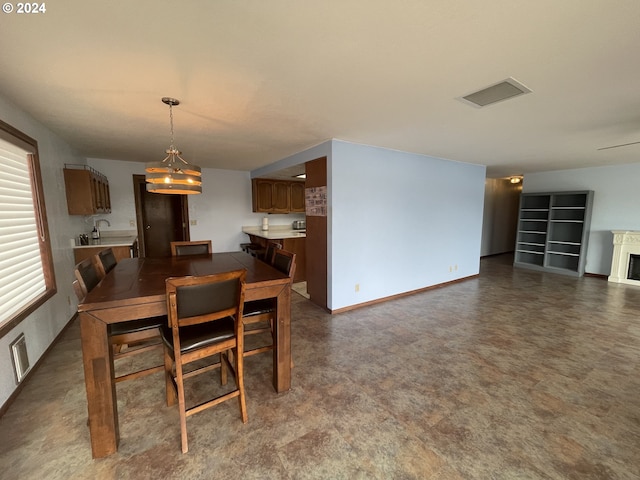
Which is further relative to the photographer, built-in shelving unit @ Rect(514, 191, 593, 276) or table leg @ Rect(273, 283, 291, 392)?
built-in shelving unit @ Rect(514, 191, 593, 276)

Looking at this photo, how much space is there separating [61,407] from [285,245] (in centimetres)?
330

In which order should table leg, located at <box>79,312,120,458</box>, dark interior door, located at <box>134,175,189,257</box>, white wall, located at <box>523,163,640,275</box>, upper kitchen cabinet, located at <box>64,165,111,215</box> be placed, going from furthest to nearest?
1. dark interior door, located at <box>134,175,189,257</box>
2. white wall, located at <box>523,163,640,275</box>
3. upper kitchen cabinet, located at <box>64,165,111,215</box>
4. table leg, located at <box>79,312,120,458</box>

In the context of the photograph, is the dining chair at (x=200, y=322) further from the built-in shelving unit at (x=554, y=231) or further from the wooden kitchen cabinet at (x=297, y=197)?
the built-in shelving unit at (x=554, y=231)

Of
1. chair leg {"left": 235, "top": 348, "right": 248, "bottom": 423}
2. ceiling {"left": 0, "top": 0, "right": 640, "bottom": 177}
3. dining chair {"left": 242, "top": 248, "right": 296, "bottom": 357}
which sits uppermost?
ceiling {"left": 0, "top": 0, "right": 640, "bottom": 177}

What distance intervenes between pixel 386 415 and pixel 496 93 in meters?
2.50

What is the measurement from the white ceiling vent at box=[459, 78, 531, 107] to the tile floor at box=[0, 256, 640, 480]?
2.29m

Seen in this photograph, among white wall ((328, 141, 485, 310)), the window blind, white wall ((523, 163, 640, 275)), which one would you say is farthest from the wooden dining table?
white wall ((523, 163, 640, 275))

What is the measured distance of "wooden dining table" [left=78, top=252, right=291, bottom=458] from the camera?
58.0 inches

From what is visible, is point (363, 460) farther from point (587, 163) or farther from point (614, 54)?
point (587, 163)

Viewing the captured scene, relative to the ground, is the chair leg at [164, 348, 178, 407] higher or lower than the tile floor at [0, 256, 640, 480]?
higher

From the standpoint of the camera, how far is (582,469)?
1477mm

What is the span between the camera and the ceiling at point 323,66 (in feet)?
4.01

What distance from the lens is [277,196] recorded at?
19.6ft

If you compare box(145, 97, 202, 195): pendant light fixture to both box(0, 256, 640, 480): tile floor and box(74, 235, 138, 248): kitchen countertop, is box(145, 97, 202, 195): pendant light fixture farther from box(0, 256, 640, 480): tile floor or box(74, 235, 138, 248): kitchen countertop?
box(74, 235, 138, 248): kitchen countertop
